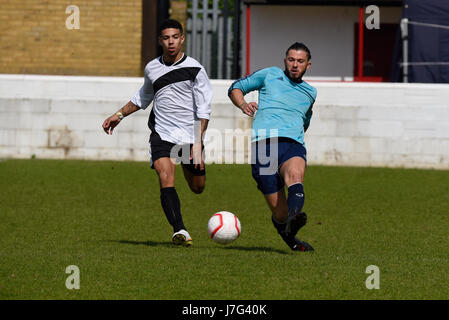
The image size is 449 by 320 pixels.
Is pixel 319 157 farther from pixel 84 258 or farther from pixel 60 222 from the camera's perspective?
pixel 84 258

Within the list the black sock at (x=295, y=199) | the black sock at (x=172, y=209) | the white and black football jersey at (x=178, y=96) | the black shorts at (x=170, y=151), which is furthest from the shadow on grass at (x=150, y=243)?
the black sock at (x=295, y=199)

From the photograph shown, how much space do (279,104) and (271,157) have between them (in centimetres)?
54

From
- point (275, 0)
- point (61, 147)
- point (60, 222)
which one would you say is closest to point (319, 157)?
point (61, 147)

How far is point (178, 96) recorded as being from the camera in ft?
35.3

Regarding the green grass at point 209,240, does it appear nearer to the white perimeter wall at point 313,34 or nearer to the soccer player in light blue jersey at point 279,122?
the soccer player in light blue jersey at point 279,122

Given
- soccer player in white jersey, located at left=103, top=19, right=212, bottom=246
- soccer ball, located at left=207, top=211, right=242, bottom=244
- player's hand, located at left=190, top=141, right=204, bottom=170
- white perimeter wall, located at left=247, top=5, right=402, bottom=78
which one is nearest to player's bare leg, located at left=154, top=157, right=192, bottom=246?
soccer player in white jersey, located at left=103, top=19, right=212, bottom=246

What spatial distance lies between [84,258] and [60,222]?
4.39m

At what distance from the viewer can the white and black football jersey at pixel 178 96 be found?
10.7 meters

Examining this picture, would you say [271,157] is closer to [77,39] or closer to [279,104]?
[279,104]

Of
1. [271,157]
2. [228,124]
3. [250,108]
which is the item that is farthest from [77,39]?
[250,108]

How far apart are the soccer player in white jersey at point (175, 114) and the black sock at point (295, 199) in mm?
1579

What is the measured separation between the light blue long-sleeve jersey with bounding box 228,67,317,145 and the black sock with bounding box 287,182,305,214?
2.12 feet

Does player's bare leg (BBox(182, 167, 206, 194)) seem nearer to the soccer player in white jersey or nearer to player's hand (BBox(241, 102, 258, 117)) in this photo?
the soccer player in white jersey

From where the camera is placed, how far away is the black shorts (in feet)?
35.2
